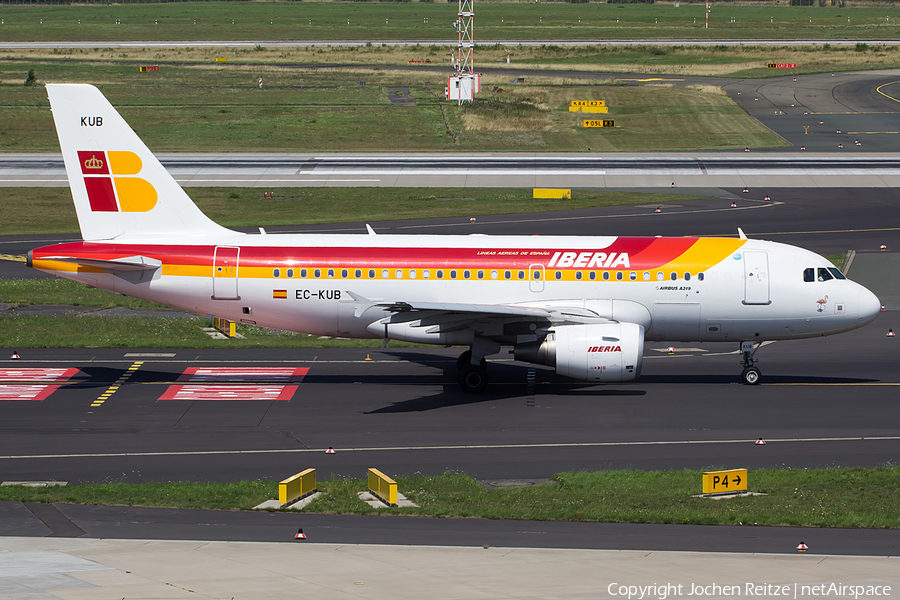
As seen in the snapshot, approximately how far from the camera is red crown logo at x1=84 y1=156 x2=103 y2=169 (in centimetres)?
3303

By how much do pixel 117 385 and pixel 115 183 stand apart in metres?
6.71

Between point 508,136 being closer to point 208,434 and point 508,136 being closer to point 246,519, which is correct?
point 208,434

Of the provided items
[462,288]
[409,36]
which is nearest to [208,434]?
Answer: [462,288]

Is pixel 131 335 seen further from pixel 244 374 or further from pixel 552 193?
pixel 552 193

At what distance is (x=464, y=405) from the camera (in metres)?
31.7

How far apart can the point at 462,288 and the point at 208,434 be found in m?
9.41

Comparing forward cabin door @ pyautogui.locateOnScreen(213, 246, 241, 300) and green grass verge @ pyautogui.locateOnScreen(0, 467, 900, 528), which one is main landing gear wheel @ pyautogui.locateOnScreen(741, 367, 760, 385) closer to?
green grass verge @ pyautogui.locateOnScreen(0, 467, 900, 528)

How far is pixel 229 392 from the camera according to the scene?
1294 inches

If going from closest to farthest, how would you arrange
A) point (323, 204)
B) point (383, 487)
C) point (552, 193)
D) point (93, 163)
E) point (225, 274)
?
point (383, 487) → point (225, 274) → point (93, 163) → point (323, 204) → point (552, 193)

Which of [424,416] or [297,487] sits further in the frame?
[424,416]

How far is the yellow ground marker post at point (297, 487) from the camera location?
22.3 metres

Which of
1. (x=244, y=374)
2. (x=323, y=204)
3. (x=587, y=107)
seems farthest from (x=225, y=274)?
(x=587, y=107)

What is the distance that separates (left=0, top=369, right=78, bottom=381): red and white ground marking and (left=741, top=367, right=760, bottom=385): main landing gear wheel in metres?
22.9

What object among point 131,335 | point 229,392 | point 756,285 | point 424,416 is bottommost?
point 424,416
